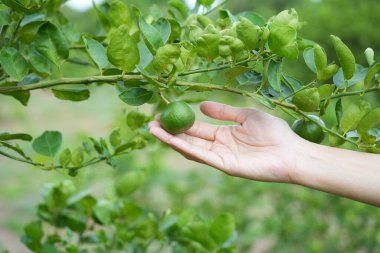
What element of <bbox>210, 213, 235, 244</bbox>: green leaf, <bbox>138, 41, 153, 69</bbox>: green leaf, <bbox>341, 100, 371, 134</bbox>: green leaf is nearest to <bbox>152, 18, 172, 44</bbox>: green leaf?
<bbox>138, 41, 153, 69</bbox>: green leaf

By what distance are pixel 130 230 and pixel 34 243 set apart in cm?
24

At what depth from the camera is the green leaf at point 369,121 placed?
93cm

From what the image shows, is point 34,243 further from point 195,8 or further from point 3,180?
point 3,180

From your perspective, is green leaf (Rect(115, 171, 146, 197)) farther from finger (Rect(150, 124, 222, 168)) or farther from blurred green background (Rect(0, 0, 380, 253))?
finger (Rect(150, 124, 222, 168))

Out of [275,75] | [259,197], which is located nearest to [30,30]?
[275,75]

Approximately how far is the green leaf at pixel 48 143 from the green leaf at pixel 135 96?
25 centimetres

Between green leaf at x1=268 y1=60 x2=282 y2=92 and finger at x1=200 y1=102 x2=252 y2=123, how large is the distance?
23 cm

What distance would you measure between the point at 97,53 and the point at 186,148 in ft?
0.90

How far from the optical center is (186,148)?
1087mm

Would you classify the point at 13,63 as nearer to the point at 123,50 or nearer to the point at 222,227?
the point at 123,50

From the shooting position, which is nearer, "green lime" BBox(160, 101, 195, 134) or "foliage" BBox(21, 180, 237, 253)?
"green lime" BBox(160, 101, 195, 134)

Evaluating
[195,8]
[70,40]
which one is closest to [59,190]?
[70,40]

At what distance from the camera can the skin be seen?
105cm

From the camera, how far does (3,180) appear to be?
5500mm
